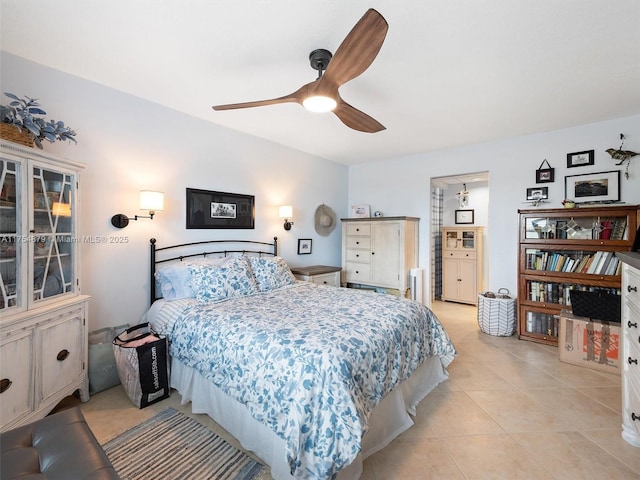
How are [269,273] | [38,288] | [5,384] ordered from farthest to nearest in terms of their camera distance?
[269,273]
[38,288]
[5,384]

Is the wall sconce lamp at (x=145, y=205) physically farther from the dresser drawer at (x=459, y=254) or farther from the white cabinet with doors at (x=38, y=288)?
the dresser drawer at (x=459, y=254)

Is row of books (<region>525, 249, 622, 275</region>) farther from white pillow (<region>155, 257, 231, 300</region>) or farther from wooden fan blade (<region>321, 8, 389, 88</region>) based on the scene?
white pillow (<region>155, 257, 231, 300</region>)

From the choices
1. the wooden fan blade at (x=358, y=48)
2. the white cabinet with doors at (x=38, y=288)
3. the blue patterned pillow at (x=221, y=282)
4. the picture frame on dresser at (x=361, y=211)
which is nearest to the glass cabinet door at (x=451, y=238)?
the picture frame on dresser at (x=361, y=211)

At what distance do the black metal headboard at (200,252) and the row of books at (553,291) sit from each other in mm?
3245

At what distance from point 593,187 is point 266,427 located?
4.14m

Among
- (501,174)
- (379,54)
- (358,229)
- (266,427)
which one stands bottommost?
(266,427)

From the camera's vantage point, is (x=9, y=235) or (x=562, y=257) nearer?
(x=9, y=235)

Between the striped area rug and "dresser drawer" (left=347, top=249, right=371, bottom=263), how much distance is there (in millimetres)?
3107

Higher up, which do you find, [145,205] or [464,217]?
[464,217]

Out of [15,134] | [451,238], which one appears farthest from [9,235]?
[451,238]

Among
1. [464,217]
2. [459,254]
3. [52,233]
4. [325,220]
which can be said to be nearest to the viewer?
[52,233]

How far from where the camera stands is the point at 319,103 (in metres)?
1.93

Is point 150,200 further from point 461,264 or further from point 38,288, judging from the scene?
point 461,264

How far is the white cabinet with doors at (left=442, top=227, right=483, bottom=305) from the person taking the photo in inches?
203
